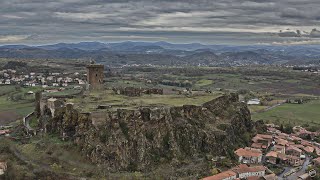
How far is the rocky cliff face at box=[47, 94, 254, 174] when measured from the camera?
49.1 meters

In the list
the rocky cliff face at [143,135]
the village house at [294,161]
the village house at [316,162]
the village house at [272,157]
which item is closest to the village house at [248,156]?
the rocky cliff face at [143,135]

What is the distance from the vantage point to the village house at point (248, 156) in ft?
188

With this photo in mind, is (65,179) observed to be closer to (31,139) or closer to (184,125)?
(31,139)

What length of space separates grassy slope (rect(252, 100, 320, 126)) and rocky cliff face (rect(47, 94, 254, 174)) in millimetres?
37961

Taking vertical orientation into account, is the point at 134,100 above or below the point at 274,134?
above

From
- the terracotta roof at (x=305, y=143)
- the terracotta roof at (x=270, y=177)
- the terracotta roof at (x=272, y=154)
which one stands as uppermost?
the terracotta roof at (x=270, y=177)

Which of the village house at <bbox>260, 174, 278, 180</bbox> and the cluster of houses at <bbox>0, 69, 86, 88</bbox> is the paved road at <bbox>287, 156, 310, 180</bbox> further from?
the cluster of houses at <bbox>0, 69, 86, 88</bbox>

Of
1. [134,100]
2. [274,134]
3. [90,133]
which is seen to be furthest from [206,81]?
[90,133]

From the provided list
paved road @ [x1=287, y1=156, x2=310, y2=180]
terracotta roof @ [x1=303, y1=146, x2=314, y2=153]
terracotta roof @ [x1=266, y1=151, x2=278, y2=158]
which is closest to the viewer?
paved road @ [x1=287, y1=156, x2=310, y2=180]

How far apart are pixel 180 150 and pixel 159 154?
324 centimetres

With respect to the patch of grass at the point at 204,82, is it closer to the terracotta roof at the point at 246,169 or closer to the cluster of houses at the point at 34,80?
the cluster of houses at the point at 34,80

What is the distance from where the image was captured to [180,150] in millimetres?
53312

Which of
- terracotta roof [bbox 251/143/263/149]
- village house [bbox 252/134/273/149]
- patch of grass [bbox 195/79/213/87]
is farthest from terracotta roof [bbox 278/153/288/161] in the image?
patch of grass [bbox 195/79/213/87]

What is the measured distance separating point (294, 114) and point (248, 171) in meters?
58.2
